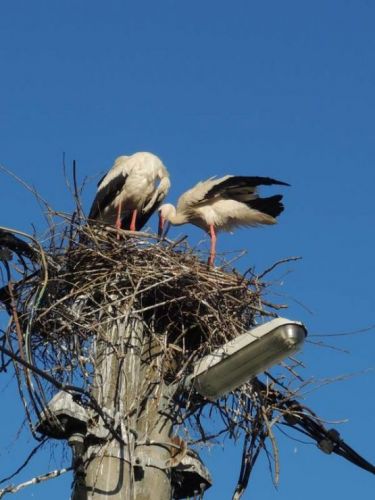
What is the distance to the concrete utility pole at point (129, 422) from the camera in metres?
4.23

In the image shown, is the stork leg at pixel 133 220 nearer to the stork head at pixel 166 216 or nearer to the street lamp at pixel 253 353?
the stork head at pixel 166 216

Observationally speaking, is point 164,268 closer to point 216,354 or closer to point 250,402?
point 250,402

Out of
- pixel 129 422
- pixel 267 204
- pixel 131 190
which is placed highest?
pixel 131 190

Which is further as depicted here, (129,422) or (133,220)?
(133,220)

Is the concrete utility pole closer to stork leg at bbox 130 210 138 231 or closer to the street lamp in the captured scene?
the street lamp

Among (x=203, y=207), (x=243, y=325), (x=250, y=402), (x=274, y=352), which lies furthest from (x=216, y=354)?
(x=203, y=207)

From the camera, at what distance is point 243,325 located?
20.0 feet

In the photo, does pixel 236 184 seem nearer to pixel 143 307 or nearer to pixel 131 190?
pixel 131 190

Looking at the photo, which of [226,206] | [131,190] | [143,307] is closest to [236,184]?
[226,206]

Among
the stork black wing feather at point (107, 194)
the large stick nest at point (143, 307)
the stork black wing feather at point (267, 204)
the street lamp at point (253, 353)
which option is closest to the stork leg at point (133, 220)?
the stork black wing feather at point (107, 194)

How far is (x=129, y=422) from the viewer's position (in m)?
4.46

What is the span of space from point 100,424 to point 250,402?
131 centimetres

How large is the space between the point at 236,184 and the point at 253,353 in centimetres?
516

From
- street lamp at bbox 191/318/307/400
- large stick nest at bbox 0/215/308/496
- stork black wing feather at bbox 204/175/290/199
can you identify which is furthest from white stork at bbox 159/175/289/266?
street lamp at bbox 191/318/307/400
